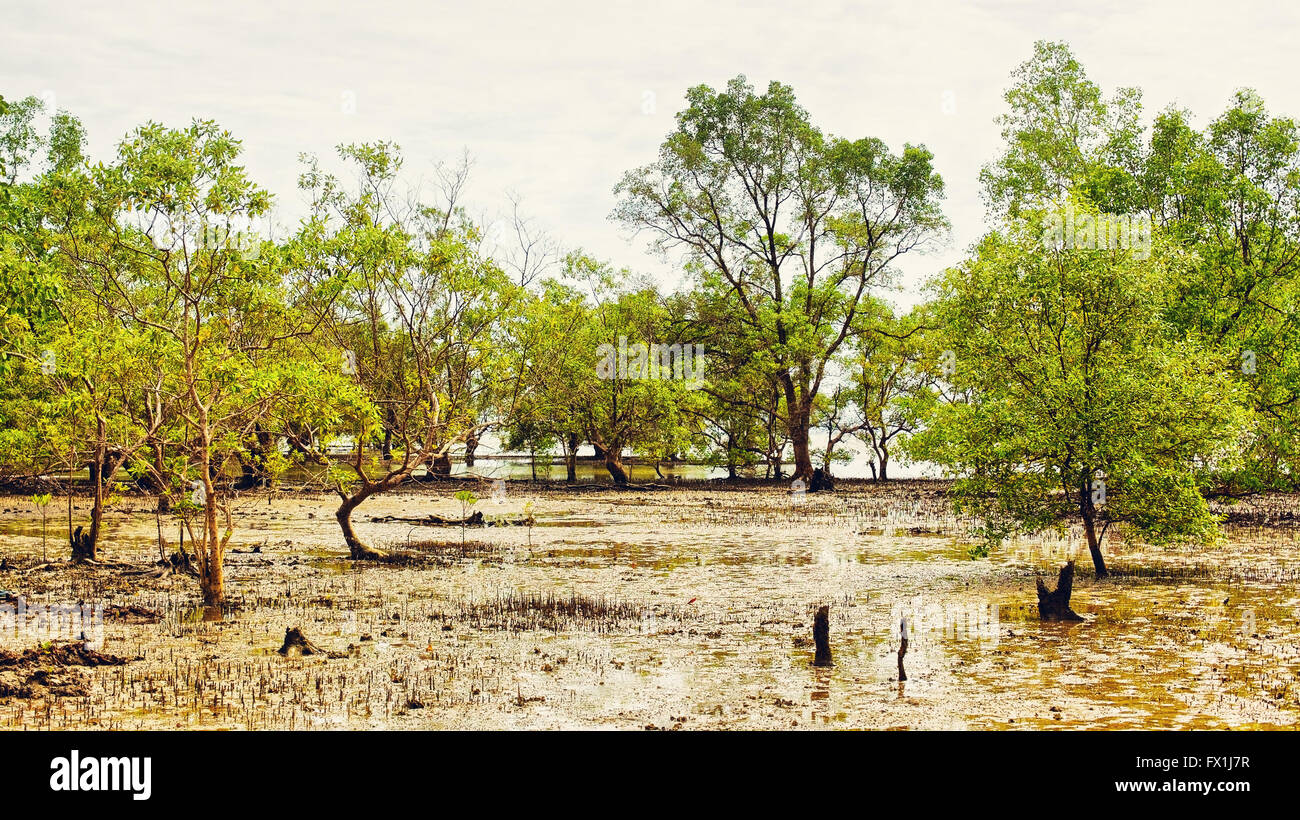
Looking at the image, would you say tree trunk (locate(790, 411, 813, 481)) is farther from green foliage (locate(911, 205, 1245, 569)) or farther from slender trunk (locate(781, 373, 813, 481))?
green foliage (locate(911, 205, 1245, 569))

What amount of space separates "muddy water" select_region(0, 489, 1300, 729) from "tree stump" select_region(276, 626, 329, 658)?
27 cm

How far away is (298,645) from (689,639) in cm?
541

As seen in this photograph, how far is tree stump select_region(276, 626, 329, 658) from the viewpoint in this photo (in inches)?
531

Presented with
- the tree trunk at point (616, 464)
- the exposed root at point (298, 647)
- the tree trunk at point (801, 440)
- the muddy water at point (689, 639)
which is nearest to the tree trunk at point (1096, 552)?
the muddy water at point (689, 639)

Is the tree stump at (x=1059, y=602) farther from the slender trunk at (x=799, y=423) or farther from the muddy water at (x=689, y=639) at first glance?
the slender trunk at (x=799, y=423)

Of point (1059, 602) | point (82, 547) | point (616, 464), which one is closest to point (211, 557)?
point (82, 547)

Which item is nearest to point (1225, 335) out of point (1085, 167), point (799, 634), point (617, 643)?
point (1085, 167)

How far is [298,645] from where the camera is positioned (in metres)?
13.6

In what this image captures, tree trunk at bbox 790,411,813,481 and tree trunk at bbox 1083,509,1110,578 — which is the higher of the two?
tree trunk at bbox 790,411,813,481

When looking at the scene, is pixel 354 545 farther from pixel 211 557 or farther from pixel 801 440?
pixel 801 440

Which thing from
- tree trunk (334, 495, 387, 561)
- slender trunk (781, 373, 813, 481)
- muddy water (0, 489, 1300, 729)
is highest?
slender trunk (781, 373, 813, 481)

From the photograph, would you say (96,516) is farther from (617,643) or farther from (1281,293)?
(1281,293)

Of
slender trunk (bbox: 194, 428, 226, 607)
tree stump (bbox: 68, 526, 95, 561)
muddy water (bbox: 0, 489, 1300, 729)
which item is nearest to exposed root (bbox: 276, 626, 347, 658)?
muddy water (bbox: 0, 489, 1300, 729)

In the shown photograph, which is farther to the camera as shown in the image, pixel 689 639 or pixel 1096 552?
pixel 1096 552
